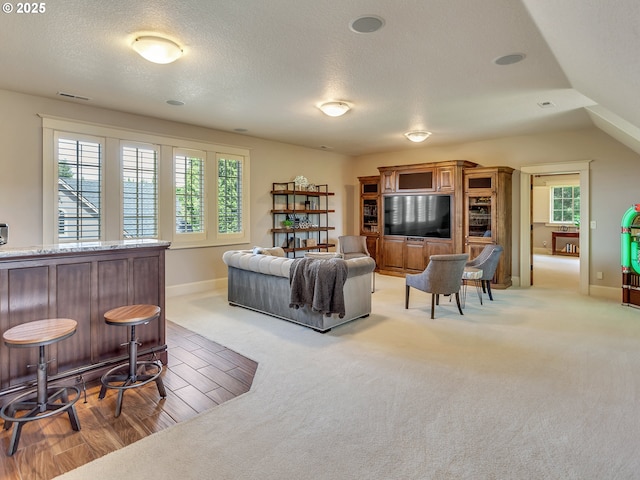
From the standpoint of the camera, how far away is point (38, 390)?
90.5 inches

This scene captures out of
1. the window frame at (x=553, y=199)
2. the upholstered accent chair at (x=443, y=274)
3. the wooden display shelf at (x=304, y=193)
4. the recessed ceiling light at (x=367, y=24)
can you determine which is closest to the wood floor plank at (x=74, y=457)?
the recessed ceiling light at (x=367, y=24)

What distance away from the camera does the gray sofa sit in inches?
166

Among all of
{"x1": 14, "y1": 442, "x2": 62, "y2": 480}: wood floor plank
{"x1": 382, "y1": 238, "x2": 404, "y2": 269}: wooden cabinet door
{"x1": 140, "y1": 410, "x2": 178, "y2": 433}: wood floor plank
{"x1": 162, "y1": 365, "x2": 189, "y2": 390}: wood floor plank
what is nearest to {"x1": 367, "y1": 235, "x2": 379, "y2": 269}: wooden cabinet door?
{"x1": 382, "y1": 238, "x2": 404, "y2": 269}: wooden cabinet door

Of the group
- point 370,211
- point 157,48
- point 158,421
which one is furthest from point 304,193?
point 158,421

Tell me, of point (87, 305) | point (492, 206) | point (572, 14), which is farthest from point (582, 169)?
point (87, 305)

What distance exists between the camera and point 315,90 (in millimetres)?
4281

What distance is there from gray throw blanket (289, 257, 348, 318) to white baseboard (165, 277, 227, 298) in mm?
2764

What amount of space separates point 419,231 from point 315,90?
420 centimetres

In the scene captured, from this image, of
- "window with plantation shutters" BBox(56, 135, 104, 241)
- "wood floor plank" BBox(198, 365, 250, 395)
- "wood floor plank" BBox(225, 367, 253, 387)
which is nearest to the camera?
"wood floor plank" BBox(198, 365, 250, 395)

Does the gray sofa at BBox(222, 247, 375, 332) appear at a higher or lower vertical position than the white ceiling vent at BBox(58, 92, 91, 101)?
lower

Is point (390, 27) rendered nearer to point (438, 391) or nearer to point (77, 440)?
point (438, 391)

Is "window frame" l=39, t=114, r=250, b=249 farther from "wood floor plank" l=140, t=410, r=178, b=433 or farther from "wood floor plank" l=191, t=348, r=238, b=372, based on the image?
"wood floor plank" l=140, t=410, r=178, b=433

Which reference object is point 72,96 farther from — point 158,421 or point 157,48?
point 158,421

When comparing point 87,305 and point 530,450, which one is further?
point 87,305
